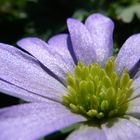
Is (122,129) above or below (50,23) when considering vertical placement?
above

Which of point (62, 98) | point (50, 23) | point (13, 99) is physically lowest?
point (13, 99)

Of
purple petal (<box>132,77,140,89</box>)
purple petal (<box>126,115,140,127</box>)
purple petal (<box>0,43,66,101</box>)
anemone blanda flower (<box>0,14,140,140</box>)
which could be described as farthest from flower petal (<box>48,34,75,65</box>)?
purple petal (<box>126,115,140,127</box>)

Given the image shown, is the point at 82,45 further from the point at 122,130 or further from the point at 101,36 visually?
the point at 122,130

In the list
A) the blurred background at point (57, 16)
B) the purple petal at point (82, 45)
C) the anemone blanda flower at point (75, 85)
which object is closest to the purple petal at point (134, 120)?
the anemone blanda flower at point (75, 85)

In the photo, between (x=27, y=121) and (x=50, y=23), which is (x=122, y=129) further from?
(x=50, y=23)

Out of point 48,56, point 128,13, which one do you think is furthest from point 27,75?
point 128,13

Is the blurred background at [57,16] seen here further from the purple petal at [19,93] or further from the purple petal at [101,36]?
the purple petal at [19,93]

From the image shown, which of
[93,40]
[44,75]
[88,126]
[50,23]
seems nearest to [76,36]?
[93,40]
